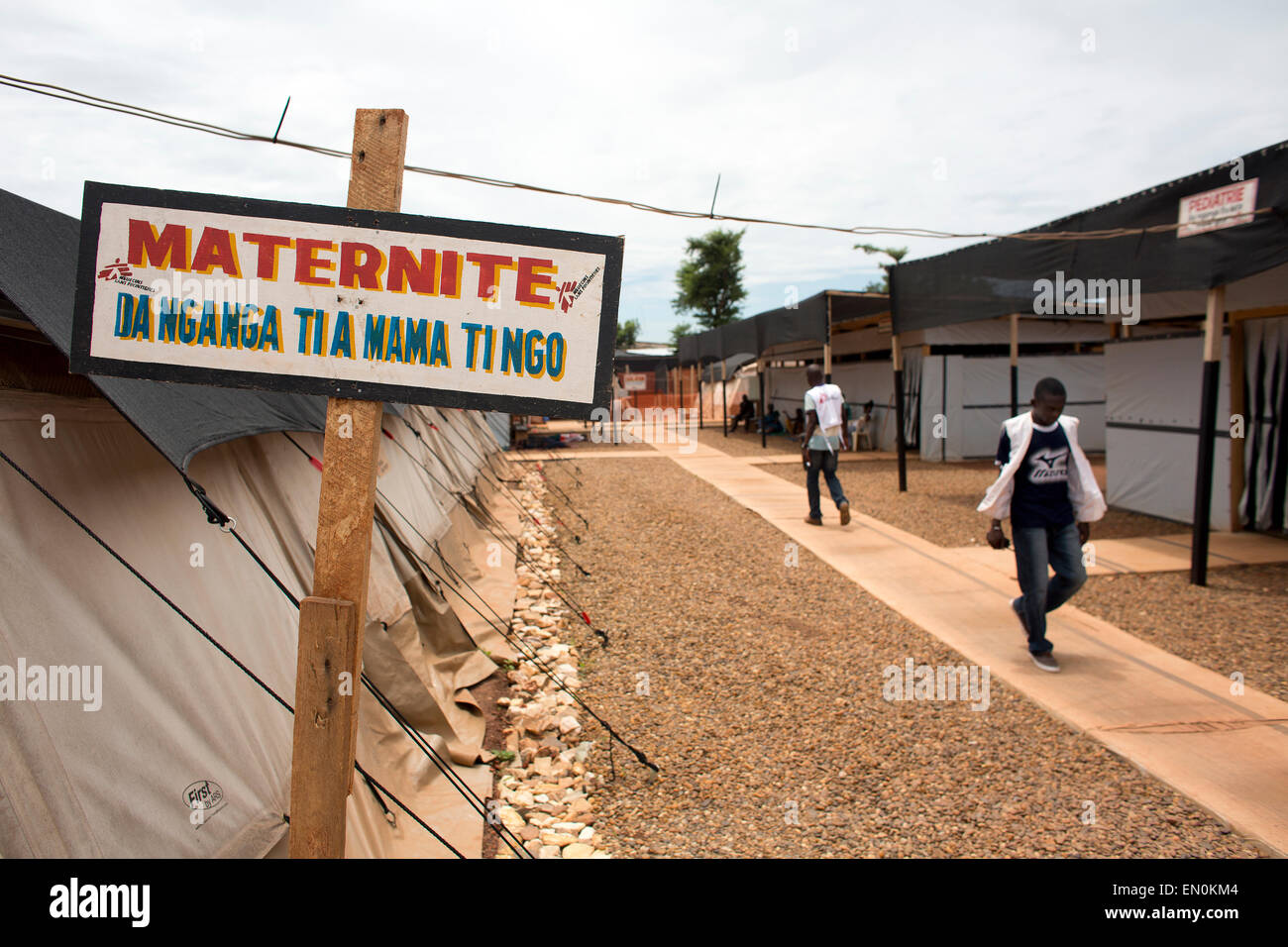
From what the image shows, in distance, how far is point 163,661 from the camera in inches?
101

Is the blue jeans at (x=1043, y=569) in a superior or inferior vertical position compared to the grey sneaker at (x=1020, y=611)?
superior

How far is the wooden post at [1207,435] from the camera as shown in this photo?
667 cm

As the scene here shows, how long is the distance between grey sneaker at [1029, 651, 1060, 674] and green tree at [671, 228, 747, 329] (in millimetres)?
43421

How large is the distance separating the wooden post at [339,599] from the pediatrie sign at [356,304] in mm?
95

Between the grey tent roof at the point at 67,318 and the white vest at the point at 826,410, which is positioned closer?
the grey tent roof at the point at 67,318

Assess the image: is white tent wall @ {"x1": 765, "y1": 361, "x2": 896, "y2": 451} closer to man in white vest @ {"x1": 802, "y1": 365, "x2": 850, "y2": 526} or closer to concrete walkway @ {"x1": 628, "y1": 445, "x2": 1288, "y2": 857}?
man in white vest @ {"x1": 802, "y1": 365, "x2": 850, "y2": 526}

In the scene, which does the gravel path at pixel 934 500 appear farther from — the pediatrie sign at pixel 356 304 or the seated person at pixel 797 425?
the pediatrie sign at pixel 356 304

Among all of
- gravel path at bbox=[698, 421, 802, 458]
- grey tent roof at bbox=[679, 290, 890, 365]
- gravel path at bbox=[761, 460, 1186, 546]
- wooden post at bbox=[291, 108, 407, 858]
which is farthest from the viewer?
gravel path at bbox=[698, 421, 802, 458]

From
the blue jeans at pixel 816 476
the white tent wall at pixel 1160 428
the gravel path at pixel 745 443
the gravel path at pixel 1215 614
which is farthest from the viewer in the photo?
the gravel path at pixel 745 443

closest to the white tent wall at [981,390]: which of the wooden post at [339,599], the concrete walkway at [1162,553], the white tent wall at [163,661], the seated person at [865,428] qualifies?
the seated person at [865,428]

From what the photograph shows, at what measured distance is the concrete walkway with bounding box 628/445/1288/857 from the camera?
361 cm

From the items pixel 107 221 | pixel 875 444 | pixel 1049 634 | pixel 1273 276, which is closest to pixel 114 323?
pixel 107 221

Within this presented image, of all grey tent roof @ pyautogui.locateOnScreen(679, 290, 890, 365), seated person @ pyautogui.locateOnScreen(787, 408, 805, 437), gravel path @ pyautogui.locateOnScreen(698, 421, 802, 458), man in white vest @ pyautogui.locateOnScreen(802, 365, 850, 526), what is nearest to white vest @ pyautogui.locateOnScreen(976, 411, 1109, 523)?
man in white vest @ pyautogui.locateOnScreen(802, 365, 850, 526)
